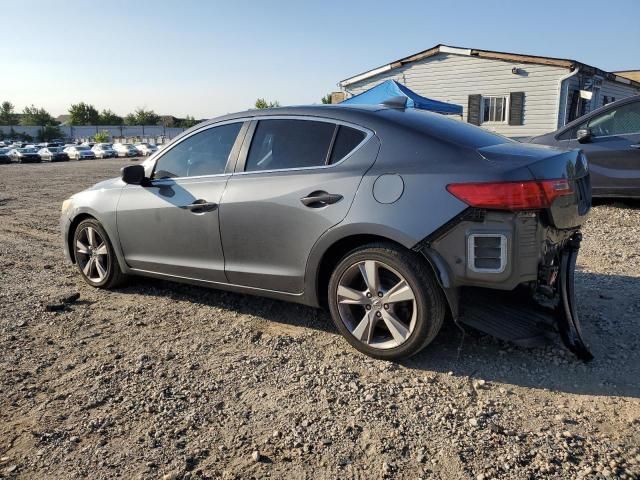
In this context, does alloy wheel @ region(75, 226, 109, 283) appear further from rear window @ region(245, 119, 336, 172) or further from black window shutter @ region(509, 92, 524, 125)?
black window shutter @ region(509, 92, 524, 125)

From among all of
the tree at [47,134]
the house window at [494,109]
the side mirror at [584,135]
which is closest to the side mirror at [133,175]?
the side mirror at [584,135]

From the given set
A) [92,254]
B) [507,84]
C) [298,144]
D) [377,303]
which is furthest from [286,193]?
[507,84]

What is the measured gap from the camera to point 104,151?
48438 millimetres

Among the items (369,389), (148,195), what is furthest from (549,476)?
(148,195)

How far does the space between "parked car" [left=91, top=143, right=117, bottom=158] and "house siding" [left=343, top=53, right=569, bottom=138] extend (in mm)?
35547

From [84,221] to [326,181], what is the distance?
2.84m

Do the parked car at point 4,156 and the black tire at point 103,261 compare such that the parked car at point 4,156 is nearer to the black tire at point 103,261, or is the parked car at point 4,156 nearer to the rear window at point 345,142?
the black tire at point 103,261

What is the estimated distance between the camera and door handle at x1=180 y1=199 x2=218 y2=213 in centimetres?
391

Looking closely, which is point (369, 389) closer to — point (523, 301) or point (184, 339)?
point (523, 301)

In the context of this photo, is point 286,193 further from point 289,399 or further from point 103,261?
point 103,261

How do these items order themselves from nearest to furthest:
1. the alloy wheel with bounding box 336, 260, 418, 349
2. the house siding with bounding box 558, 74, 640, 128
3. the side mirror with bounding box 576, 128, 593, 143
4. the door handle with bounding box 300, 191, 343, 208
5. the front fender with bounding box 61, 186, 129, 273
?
the alloy wheel with bounding box 336, 260, 418, 349, the door handle with bounding box 300, 191, 343, 208, the front fender with bounding box 61, 186, 129, 273, the side mirror with bounding box 576, 128, 593, 143, the house siding with bounding box 558, 74, 640, 128

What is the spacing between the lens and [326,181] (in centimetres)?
339

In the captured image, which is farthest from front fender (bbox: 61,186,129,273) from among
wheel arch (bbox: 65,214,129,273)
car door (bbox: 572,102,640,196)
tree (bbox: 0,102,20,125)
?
tree (bbox: 0,102,20,125)

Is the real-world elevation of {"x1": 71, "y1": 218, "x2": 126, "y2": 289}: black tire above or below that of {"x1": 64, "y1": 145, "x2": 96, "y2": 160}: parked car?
above
